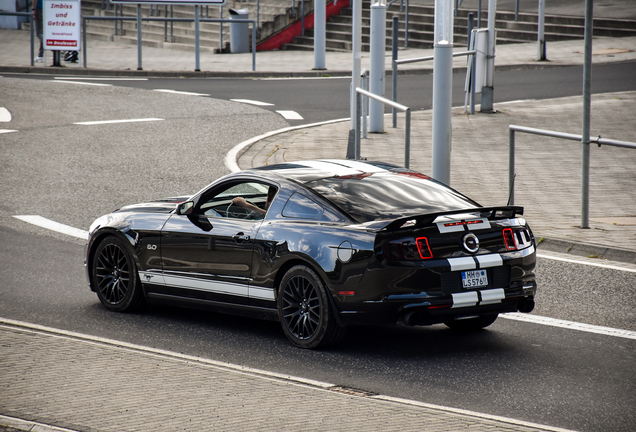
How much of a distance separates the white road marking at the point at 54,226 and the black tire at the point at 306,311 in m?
4.45

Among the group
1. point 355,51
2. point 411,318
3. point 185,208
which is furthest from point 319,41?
point 411,318

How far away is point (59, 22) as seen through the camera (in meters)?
26.9

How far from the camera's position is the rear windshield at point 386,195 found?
22.4 feet

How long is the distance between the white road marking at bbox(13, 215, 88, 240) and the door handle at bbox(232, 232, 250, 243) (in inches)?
156

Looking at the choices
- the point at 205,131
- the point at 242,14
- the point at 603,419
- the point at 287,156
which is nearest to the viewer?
the point at 603,419

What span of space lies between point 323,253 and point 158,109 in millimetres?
14310

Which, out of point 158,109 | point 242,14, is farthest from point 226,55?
point 158,109

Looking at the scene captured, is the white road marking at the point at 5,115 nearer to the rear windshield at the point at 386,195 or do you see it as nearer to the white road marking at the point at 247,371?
the white road marking at the point at 247,371

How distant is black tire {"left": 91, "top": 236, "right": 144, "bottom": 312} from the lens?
8047 mm

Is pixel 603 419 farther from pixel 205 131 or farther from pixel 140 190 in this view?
pixel 205 131

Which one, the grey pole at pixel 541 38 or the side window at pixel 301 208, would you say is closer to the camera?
the side window at pixel 301 208

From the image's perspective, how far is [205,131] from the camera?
1797 centimetres

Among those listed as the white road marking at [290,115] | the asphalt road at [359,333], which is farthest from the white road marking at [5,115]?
the white road marking at [290,115]

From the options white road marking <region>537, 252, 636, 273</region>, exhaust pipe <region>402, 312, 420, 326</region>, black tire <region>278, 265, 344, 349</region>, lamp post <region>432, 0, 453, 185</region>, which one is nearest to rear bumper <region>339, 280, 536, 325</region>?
exhaust pipe <region>402, 312, 420, 326</region>
